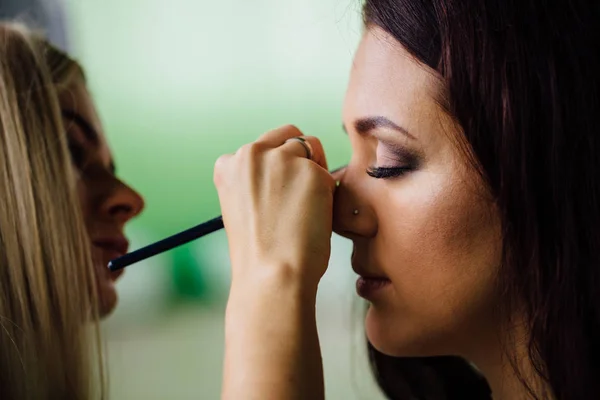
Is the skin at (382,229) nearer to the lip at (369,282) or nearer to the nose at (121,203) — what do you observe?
the lip at (369,282)

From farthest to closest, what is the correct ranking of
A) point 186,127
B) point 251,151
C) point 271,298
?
1. point 186,127
2. point 251,151
3. point 271,298

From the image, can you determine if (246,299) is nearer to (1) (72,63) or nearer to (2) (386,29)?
(2) (386,29)

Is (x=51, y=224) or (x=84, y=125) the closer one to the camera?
(x=51, y=224)

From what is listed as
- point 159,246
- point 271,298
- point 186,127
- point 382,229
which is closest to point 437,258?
point 382,229

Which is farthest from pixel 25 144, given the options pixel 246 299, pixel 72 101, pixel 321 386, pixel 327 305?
pixel 327 305

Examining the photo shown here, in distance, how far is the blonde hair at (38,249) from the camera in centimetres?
76

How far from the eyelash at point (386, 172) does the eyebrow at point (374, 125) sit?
4 cm

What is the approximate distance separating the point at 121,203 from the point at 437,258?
1.53ft

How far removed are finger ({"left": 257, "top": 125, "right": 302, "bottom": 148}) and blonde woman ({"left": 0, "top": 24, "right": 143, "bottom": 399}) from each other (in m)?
0.26

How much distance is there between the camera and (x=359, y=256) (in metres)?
0.77

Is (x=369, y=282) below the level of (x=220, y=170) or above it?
below

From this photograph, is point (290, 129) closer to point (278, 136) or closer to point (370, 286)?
point (278, 136)

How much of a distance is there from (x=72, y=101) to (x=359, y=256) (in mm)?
449

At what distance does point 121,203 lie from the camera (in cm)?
92
